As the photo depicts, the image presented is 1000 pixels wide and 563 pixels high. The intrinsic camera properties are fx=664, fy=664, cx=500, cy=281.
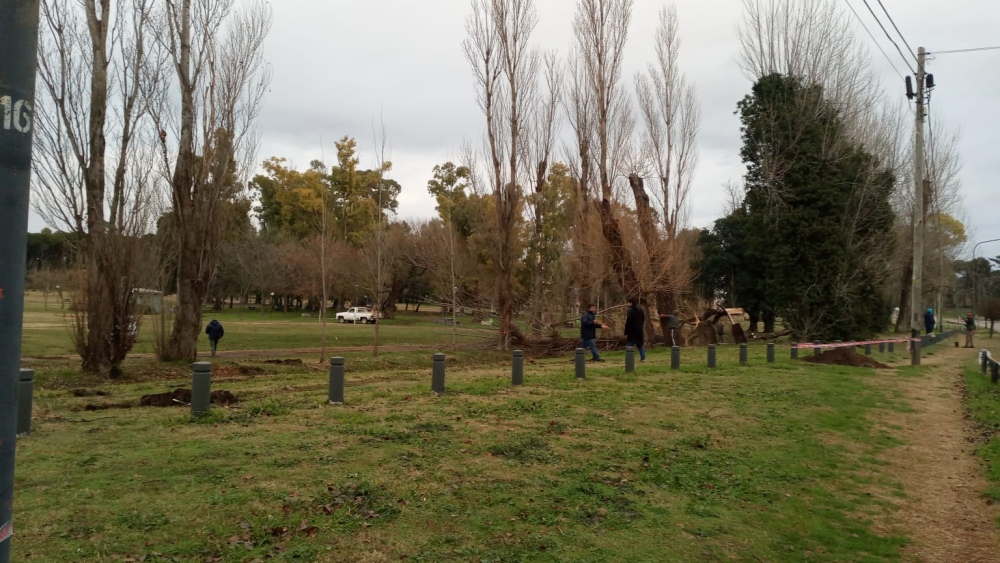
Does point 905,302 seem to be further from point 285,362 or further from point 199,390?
point 199,390

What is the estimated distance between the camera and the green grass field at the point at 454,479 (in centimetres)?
495

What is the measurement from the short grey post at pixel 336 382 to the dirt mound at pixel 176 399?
5.07 feet

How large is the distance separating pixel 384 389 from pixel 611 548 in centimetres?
760

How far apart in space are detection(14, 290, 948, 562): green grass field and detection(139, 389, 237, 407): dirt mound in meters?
0.35

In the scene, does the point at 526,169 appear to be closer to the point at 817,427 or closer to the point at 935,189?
the point at 817,427

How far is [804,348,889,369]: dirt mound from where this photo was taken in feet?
65.9

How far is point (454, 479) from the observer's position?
6473 mm

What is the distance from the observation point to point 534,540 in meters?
5.23

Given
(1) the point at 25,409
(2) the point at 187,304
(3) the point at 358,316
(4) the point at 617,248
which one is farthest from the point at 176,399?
(3) the point at 358,316

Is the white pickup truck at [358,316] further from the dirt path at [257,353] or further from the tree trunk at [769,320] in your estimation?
the tree trunk at [769,320]

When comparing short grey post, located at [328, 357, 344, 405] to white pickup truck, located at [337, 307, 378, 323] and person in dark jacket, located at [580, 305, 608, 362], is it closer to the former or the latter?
person in dark jacket, located at [580, 305, 608, 362]

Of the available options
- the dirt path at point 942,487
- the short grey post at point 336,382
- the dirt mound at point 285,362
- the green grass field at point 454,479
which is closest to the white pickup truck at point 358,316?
the dirt mound at point 285,362

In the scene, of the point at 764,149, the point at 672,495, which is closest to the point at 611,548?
the point at 672,495

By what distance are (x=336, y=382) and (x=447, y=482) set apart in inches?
168
